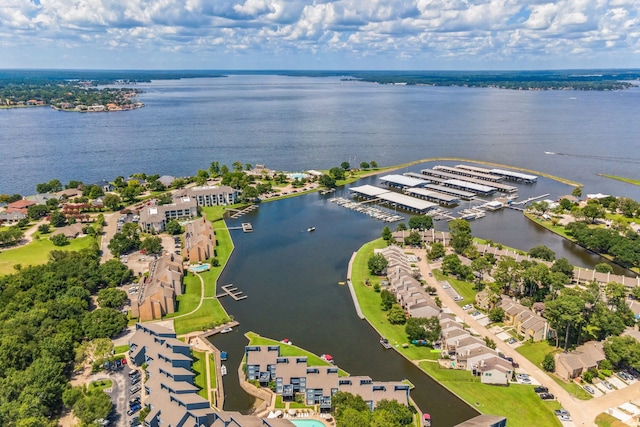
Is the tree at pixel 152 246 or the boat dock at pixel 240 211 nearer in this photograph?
the tree at pixel 152 246

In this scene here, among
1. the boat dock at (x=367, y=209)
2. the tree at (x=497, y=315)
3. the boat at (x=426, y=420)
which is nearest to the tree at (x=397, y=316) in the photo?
the tree at (x=497, y=315)

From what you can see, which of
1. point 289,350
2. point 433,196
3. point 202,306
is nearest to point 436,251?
point 289,350

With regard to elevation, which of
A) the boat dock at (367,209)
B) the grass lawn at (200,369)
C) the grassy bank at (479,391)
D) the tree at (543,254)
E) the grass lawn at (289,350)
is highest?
the tree at (543,254)

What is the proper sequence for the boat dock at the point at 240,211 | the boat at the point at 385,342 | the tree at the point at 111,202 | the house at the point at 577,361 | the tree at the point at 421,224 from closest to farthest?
the house at the point at 577,361 → the boat at the point at 385,342 → the tree at the point at 421,224 → the boat dock at the point at 240,211 → the tree at the point at 111,202

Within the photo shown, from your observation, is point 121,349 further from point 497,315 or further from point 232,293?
point 497,315

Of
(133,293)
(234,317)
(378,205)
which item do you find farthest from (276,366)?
(378,205)

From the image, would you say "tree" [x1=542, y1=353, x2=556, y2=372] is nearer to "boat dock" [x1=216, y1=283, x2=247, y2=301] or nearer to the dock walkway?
A: the dock walkway

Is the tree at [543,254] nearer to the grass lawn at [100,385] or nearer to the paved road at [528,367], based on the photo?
the paved road at [528,367]

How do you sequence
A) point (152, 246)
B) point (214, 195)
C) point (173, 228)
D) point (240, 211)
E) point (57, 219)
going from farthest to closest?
point (214, 195), point (240, 211), point (57, 219), point (173, 228), point (152, 246)
